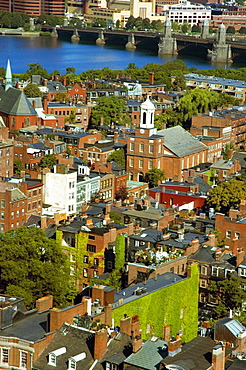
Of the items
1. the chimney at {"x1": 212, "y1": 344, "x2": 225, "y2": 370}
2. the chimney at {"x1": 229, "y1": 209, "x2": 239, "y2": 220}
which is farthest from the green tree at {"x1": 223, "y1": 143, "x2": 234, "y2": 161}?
the chimney at {"x1": 212, "y1": 344, "x2": 225, "y2": 370}

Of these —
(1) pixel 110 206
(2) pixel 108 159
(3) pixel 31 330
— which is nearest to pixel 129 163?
(2) pixel 108 159

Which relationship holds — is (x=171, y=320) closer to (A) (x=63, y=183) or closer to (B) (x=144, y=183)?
(A) (x=63, y=183)

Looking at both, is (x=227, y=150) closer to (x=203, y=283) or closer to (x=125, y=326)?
(x=203, y=283)

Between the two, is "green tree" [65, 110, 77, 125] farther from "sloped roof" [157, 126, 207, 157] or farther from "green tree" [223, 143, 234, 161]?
"green tree" [223, 143, 234, 161]

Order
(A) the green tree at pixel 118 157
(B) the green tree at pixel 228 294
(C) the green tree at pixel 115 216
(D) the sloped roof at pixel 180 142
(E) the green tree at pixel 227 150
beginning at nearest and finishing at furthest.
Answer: (B) the green tree at pixel 228 294 < (C) the green tree at pixel 115 216 < (A) the green tree at pixel 118 157 < (D) the sloped roof at pixel 180 142 < (E) the green tree at pixel 227 150

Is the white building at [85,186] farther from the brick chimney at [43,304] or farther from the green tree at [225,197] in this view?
the brick chimney at [43,304]

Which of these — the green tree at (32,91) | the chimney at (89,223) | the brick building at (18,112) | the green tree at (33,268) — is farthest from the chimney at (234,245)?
the green tree at (32,91)
